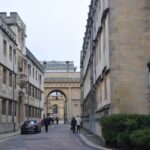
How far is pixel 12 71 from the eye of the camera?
5091 centimetres

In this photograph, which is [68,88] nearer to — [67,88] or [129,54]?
[67,88]

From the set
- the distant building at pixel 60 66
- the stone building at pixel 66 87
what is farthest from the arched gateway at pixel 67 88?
the distant building at pixel 60 66

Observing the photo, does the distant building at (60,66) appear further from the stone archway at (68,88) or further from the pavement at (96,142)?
the pavement at (96,142)

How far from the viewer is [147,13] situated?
81.7ft

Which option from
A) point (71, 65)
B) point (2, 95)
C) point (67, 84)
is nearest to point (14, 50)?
point (2, 95)

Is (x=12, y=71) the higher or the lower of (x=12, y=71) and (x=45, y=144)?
the higher

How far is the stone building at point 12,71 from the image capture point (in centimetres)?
4538

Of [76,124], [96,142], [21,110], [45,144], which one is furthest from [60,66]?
[45,144]

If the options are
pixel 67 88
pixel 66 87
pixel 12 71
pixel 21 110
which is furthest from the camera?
pixel 67 88

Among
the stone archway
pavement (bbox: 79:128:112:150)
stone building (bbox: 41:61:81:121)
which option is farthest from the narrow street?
the stone archway

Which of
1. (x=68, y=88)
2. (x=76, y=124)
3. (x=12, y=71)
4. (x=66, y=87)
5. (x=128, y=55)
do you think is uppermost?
(x=66, y=87)

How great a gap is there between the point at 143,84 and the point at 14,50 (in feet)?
98.9

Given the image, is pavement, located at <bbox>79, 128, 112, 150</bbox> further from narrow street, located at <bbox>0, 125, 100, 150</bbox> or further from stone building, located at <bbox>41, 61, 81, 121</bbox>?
stone building, located at <bbox>41, 61, 81, 121</bbox>

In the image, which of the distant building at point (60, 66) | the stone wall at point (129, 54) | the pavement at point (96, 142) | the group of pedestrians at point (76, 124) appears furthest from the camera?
the distant building at point (60, 66)
